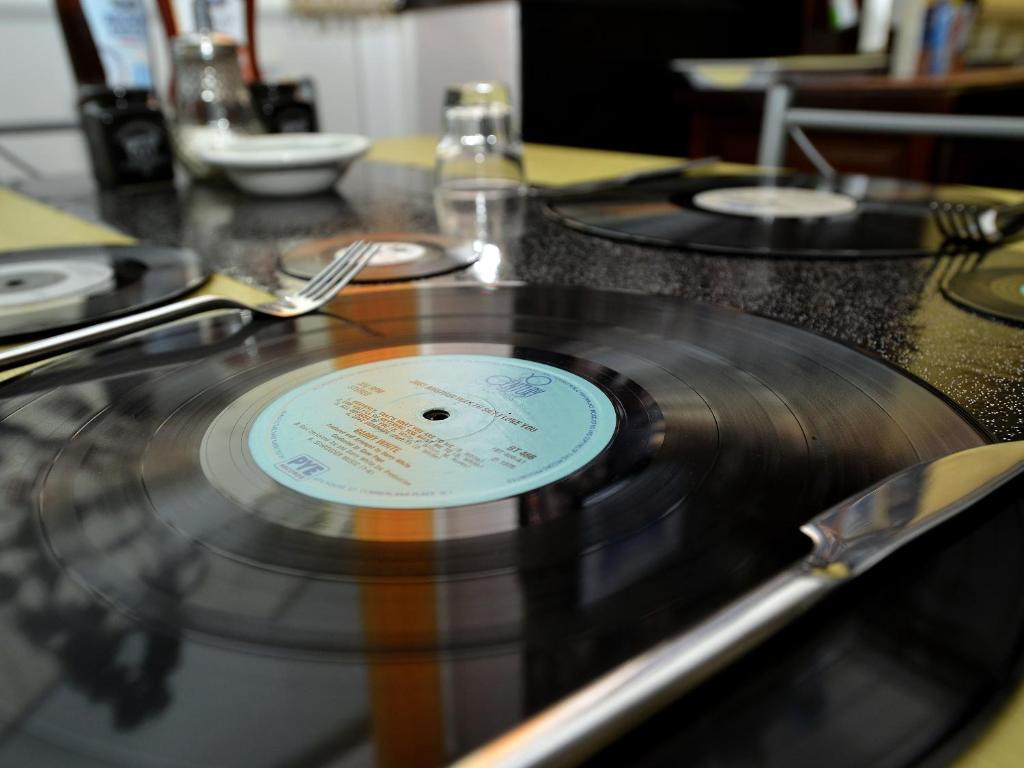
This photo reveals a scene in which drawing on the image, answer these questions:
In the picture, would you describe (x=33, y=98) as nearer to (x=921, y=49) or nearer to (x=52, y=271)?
(x=52, y=271)

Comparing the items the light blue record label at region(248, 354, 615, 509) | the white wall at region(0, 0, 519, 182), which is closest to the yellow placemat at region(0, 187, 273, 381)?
the light blue record label at region(248, 354, 615, 509)

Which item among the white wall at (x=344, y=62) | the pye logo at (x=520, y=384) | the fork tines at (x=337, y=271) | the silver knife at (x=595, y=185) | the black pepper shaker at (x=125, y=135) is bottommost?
the pye logo at (x=520, y=384)

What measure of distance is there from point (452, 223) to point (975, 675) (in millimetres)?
640

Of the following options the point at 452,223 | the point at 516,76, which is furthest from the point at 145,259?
the point at 516,76

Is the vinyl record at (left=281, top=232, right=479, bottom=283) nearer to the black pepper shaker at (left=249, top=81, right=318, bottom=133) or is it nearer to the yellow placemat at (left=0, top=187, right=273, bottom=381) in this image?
the yellow placemat at (left=0, top=187, right=273, bottom=381)

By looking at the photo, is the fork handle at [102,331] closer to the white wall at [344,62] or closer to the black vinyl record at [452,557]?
the black vinyl record at [452,557]

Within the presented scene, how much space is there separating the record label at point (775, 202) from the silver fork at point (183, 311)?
37cm

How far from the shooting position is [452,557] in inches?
8.8

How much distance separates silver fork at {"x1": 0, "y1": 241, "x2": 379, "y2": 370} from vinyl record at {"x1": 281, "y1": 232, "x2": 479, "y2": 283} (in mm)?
51

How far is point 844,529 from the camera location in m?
0.22

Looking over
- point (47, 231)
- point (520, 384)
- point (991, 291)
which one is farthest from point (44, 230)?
point (991, 291)

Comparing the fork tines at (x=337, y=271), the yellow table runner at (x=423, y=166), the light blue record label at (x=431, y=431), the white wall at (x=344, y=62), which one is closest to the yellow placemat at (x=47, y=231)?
the yellow table runner at (x=423, y=166)

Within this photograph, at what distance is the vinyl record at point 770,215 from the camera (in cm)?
60

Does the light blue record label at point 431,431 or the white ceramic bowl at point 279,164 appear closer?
the light blue record label at point 431,431
